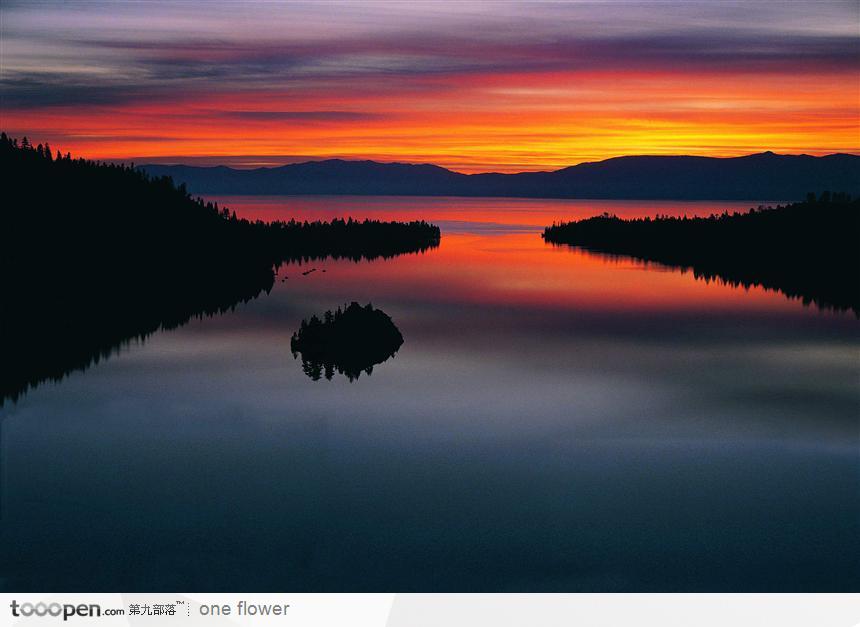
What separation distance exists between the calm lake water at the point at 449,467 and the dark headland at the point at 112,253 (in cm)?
440

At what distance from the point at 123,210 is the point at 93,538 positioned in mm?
70550

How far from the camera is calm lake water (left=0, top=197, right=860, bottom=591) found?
51.6 feet

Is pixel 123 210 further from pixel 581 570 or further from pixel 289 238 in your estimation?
pixel 581 570

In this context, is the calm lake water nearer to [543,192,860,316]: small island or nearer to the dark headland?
the dark headland

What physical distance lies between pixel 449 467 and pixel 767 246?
75380mm

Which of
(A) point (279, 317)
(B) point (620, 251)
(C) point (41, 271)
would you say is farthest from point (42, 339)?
(B) point (620, 251)

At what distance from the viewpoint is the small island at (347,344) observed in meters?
33.8

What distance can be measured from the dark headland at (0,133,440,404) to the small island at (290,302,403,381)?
8202 millimetres

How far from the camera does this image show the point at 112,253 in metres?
72.5
